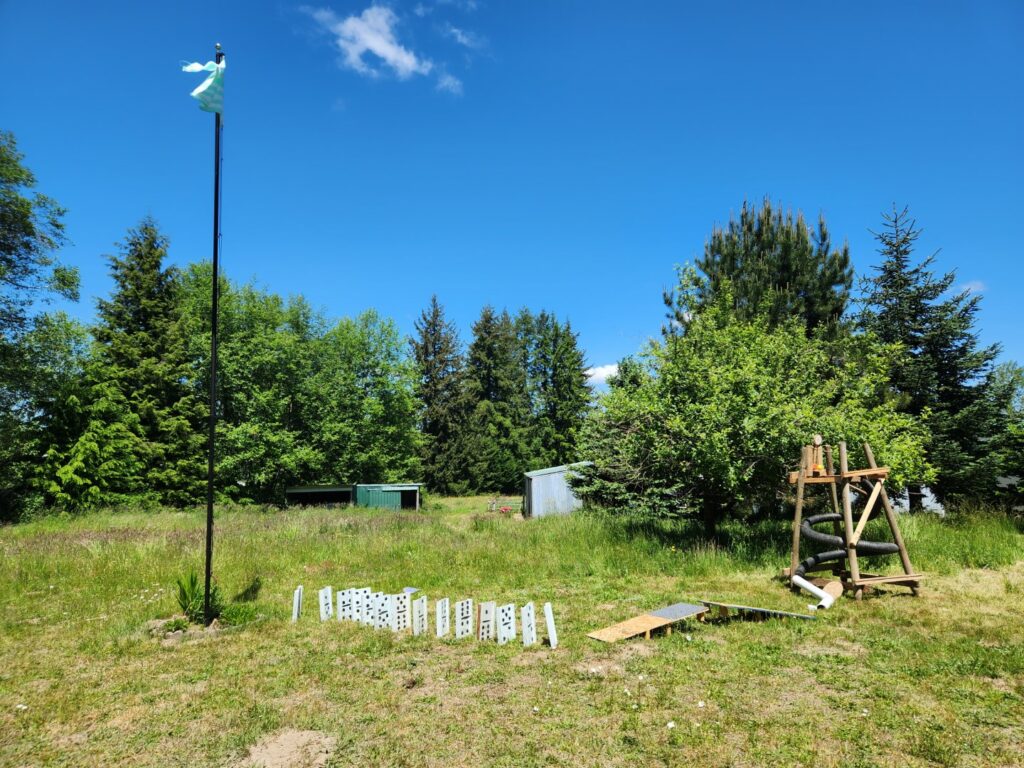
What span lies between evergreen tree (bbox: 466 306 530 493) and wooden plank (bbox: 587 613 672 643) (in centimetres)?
3581

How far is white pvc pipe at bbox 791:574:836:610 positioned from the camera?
7.33 metres

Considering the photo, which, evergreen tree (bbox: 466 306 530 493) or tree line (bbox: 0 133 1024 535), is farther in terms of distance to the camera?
evergreen tree (bbox: 466 306 530 493)

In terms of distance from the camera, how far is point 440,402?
4400 centimetres

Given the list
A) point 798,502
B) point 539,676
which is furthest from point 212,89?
point 798,502

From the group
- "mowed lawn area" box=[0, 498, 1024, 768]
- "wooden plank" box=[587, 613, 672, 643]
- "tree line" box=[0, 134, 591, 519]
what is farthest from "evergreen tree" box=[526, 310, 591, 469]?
"wooden plank" box=[587, 613, 672, 643]

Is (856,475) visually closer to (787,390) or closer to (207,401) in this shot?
(787,390)

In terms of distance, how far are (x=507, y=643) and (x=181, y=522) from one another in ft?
54.2

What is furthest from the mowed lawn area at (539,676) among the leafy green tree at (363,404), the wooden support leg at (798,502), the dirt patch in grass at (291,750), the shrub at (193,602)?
the leafy green tree at (363,404)

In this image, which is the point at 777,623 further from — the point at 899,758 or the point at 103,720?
the point at 103,720

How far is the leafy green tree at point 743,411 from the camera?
408 inches

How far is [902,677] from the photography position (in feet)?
16.3

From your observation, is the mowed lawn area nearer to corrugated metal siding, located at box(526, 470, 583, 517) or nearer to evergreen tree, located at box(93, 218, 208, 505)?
corrugated metal siding, located at box(526, 470, 583, 517)

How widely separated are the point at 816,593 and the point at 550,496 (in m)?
15.6

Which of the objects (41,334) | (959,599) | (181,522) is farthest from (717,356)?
(41,334)
